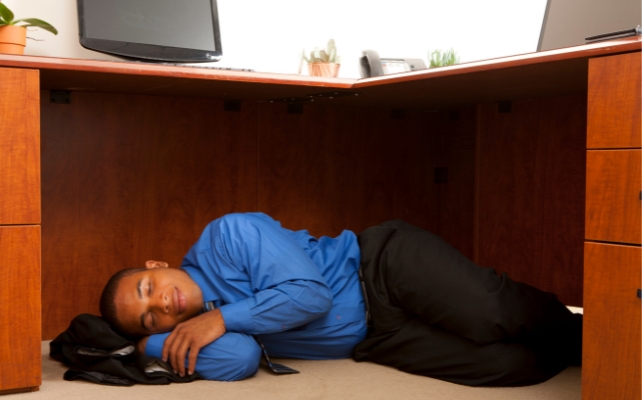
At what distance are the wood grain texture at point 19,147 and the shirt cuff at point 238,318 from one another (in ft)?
1.69

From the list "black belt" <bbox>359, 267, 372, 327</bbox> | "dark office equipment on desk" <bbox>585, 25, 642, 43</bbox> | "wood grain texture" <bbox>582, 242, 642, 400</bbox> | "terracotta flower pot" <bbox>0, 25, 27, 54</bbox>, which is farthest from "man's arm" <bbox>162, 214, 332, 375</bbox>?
"dark office equipment on desk" <bbox>585, 25, 642, 43</bbox>

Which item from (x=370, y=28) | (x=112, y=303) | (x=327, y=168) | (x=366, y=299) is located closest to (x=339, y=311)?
(x=366, y=299)

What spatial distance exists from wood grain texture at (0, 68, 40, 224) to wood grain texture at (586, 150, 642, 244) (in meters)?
1.27

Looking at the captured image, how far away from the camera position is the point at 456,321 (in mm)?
1743

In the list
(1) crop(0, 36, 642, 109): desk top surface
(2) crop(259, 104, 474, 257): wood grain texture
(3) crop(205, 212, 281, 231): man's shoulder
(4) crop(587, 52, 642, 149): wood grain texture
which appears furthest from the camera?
(2) crop(259, 104, 474, 257): wood grain texture

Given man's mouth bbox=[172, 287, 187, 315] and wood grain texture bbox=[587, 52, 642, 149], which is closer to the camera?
wood grain texture bbox=[587, 52, 642, 149]

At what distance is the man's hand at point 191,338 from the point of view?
5.64 feet

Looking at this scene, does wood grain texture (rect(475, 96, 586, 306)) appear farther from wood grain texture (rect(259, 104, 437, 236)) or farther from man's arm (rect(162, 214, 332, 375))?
man's arm (rect(162, 214, 332, 375))

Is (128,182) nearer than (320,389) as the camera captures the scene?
No

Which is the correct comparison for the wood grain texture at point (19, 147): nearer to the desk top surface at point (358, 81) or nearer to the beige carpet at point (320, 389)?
the desk top surface at point (358, 81)

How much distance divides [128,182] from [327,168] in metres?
0.75

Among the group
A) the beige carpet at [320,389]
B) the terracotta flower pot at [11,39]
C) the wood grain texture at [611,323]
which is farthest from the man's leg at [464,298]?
the terracotta flower pot at [11,39]

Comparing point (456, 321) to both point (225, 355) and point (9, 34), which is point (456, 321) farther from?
point (9, 34)

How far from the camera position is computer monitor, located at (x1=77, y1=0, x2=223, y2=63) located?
2178mm
